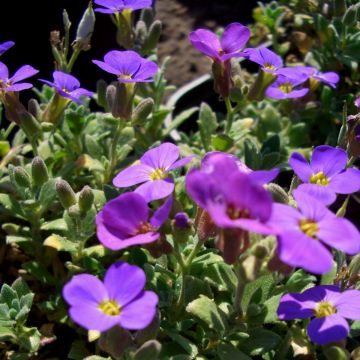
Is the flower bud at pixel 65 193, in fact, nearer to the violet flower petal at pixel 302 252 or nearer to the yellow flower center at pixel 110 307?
the yellow flower center at pixel 110 307

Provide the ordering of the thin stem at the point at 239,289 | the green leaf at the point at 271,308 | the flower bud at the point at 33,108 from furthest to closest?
1. the flower bud at the point at 33,108
2. the green leaf at the point at 271,308
3. the thin stem at the point at 239,289

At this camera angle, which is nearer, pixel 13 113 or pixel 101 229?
pixel 101 229

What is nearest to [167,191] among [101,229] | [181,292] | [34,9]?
[101,229]

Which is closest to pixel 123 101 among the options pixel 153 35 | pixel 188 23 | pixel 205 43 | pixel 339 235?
pixel 205 43

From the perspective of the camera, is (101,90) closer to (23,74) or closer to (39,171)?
(23,74)

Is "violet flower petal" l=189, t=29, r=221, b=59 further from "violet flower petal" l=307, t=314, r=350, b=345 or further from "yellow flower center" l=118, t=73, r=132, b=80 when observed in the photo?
"violet flower petal" l=307, t=314, r=350, b=345

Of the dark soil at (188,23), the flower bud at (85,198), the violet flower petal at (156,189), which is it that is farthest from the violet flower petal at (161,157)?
the dark soil at (188,23)

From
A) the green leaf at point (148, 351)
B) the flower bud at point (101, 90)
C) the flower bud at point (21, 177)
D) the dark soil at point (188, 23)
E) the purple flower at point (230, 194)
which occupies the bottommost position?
the dark soil at point (188, 23)

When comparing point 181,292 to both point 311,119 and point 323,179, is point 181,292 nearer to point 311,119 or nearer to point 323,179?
point 323,179
